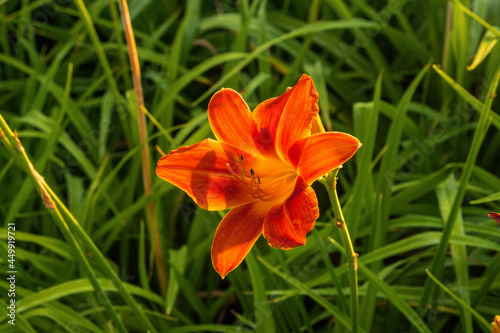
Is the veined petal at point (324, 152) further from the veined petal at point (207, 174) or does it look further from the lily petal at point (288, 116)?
the veined petal at point (207, 174)

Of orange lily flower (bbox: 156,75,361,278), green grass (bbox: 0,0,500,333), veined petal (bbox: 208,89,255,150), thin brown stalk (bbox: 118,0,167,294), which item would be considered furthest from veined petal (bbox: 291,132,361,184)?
thin brown stalk (bbox: 118,0,167,294)

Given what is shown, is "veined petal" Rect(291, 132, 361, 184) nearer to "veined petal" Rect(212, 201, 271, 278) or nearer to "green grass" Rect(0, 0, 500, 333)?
"veined petal" Rect(212, 201, 271, 278)

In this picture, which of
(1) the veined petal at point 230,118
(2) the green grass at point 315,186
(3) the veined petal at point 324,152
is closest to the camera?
(3) the veined petal at point 324,152

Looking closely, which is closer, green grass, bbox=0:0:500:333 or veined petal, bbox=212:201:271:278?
veined petal, bbox=212:201:271:278

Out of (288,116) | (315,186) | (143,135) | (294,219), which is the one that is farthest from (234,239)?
(315,186)

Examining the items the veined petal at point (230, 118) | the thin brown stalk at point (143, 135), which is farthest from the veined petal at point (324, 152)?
the thin brown stalk at point (143, 135)

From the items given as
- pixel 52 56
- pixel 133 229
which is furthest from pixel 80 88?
pixel 133 229
